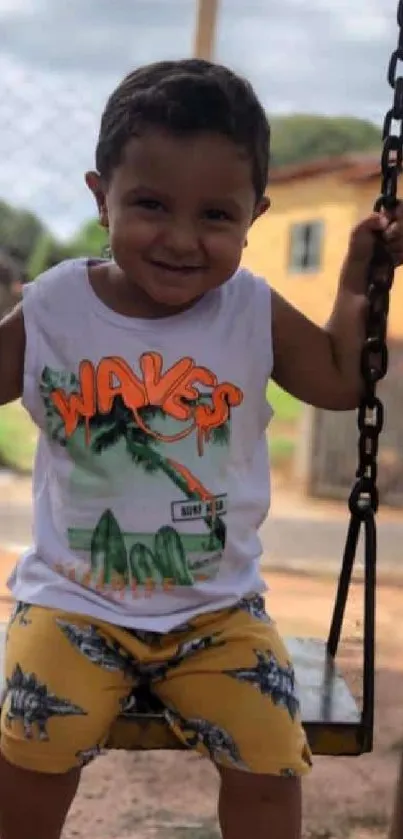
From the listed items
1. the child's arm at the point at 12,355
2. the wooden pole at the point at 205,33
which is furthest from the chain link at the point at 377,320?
the wooden pole at the point at 205,33

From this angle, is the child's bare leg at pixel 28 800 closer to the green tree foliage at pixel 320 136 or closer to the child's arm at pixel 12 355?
the child's arm at pixel 12 355

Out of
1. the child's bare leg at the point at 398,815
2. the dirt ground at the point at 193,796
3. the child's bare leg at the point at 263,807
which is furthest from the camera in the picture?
the dirt ground at the point at 193,796

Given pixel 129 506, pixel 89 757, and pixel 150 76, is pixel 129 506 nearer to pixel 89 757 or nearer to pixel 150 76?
pixel 89 757

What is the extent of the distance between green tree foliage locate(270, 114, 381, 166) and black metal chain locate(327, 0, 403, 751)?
3947 mm

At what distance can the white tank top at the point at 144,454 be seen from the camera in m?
1.28

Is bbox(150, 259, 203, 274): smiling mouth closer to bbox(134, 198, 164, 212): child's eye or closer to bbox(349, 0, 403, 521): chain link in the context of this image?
bbox(134, 198, 164, 212): child's eye

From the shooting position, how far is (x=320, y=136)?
17.6ft

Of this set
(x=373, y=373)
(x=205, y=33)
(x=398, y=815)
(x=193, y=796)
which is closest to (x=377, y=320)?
(x=373, y=373)

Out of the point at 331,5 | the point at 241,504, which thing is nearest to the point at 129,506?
the point at 241,504

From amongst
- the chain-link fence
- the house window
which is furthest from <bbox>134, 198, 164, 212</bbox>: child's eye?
the house window

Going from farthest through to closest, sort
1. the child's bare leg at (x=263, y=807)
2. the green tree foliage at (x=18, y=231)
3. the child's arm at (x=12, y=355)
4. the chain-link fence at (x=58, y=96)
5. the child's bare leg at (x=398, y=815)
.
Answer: the green tree foliage at (x=18, y=231)
the chain-link fence at (x=58, y=96)
the child's bare leg at (x=398, y=815)
the child's arm at (x=12, y=355)
the child's bare leg at (x=263, y=807)

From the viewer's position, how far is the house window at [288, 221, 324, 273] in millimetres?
5258

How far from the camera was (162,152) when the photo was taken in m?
1.21

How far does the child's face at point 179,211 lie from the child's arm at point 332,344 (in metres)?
0.12
